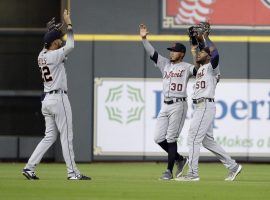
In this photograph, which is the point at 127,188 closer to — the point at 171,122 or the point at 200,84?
the point at 200,84

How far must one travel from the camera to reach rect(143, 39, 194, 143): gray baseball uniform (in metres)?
14.5

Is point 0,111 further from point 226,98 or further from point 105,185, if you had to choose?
point 105,185

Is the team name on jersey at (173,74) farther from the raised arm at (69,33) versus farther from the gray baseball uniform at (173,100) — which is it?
the raised arm at (69,33)

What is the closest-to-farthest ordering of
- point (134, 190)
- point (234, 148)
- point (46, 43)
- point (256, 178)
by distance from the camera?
1. point (134, 190)
2. point (46, 43)
3. point (256, 178)
4. point (234, 148)

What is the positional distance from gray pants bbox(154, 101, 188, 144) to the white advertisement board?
4.98 m

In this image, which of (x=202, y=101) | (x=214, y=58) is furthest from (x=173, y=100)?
(x=214, y=58)

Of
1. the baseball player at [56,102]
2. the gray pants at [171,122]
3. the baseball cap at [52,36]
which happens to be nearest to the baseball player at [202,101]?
the gray pants at [171,122]

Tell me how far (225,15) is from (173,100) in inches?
222

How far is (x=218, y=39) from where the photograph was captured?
19.7 metres

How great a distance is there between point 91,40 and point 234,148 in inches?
133

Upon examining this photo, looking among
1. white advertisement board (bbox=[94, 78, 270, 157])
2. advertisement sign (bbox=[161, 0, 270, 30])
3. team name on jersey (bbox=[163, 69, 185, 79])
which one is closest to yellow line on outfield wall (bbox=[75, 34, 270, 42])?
advertisement sign (bbox=[161, 0, 270, 30])

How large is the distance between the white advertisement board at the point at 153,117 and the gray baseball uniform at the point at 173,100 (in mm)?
4989

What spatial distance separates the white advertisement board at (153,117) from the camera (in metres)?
19.6

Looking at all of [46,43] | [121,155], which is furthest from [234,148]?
[46,43]
